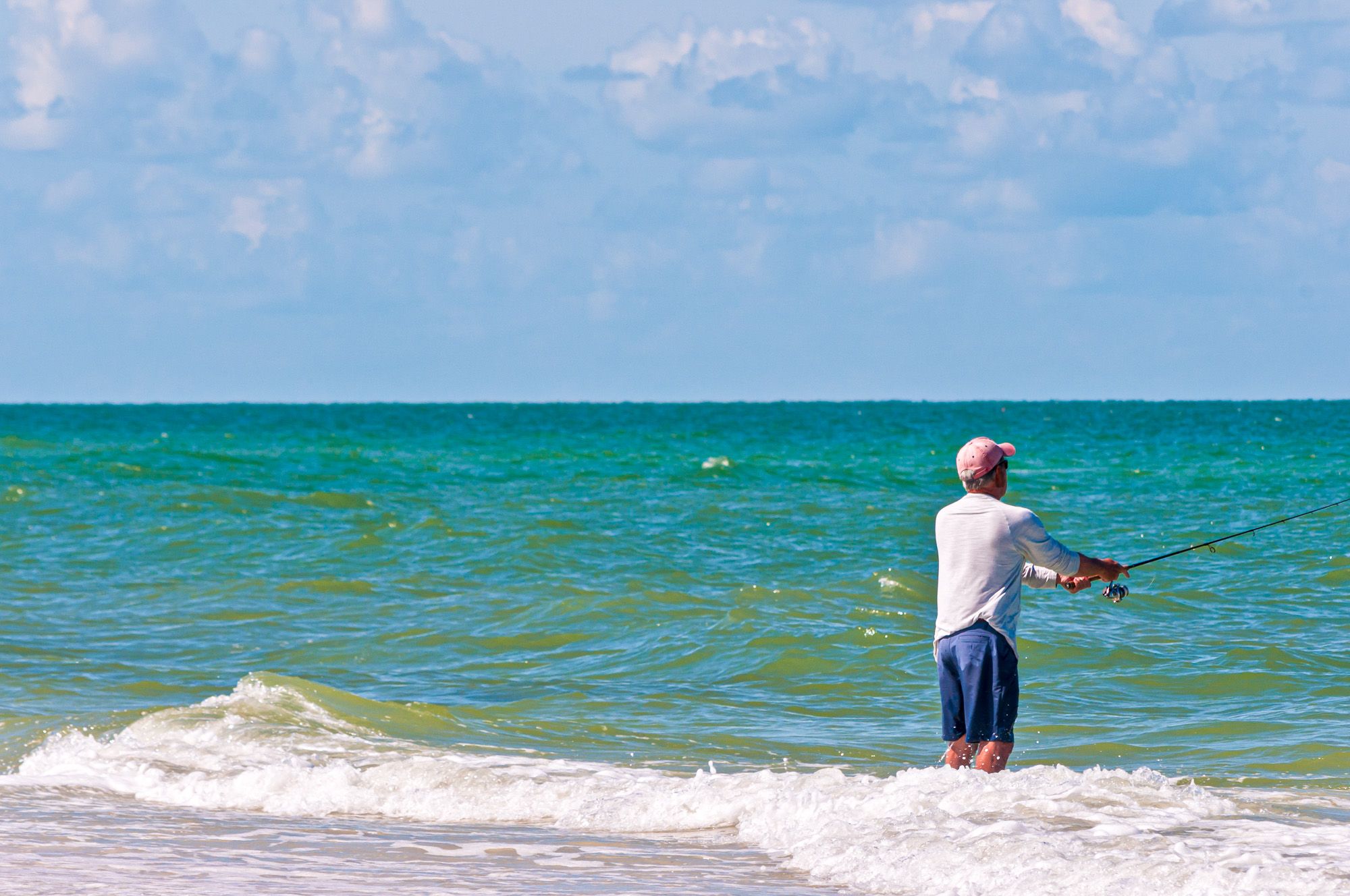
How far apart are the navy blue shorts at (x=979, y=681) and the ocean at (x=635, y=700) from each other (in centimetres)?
29

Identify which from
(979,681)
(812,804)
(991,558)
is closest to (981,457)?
(991,558)

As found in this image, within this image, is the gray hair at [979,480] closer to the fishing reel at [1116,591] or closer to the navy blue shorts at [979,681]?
the navy blue shorts at [979,681]

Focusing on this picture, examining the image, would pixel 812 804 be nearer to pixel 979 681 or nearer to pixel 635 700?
pixel 979 681

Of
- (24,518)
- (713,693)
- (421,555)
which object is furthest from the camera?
(24,518)

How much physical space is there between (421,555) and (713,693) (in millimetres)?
7144

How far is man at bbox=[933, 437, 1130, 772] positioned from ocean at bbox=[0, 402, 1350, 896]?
38 centimetres

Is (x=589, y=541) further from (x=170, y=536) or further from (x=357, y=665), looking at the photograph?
(x=357, y=665)

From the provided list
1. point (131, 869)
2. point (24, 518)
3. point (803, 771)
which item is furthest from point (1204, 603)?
point (24, 518)

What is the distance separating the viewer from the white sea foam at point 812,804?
5.18 meters

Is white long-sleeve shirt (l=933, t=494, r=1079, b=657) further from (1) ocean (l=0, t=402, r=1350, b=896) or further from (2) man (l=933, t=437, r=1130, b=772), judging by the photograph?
(1) ocean (l=0, t=402, r=1350, b=896)

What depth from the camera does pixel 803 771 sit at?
7.30 metres

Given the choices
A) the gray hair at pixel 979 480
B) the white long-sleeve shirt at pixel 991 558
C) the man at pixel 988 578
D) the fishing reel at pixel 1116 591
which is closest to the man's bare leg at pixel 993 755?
the man at pixel 988 578

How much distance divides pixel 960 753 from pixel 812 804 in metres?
0.64

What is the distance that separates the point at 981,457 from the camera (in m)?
5.66
